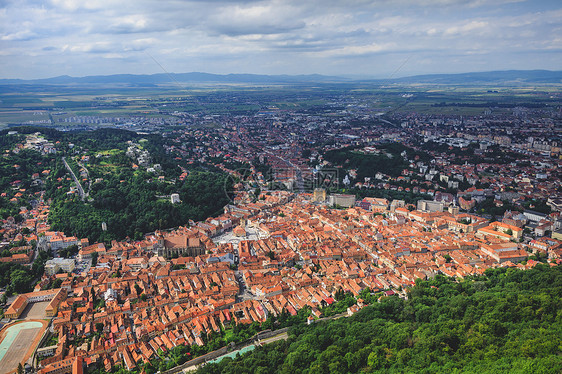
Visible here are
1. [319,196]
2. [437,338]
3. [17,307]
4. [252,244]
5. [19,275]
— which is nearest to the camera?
[437,338]

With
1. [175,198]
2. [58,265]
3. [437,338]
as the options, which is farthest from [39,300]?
[437,338]

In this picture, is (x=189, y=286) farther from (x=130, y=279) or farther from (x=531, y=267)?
(x=531, y=267)

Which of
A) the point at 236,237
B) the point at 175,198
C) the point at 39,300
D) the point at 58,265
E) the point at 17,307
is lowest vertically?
the point at 39,300

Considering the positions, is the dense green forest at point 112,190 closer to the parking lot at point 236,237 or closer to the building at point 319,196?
the parking lot at point 236,237

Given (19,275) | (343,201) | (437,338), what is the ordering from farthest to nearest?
1. (343,201)
2. (19,275)
3. (437,338)

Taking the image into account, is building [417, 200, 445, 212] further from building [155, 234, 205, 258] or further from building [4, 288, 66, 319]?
building [4, 288, 66, 319]

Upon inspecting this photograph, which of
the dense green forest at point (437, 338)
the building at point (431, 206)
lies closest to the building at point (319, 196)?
the building at point (431, 206)

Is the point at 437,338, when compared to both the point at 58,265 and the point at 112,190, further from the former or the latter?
the point at 112,190

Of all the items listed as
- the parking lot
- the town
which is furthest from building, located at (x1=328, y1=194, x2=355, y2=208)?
the parking lot
